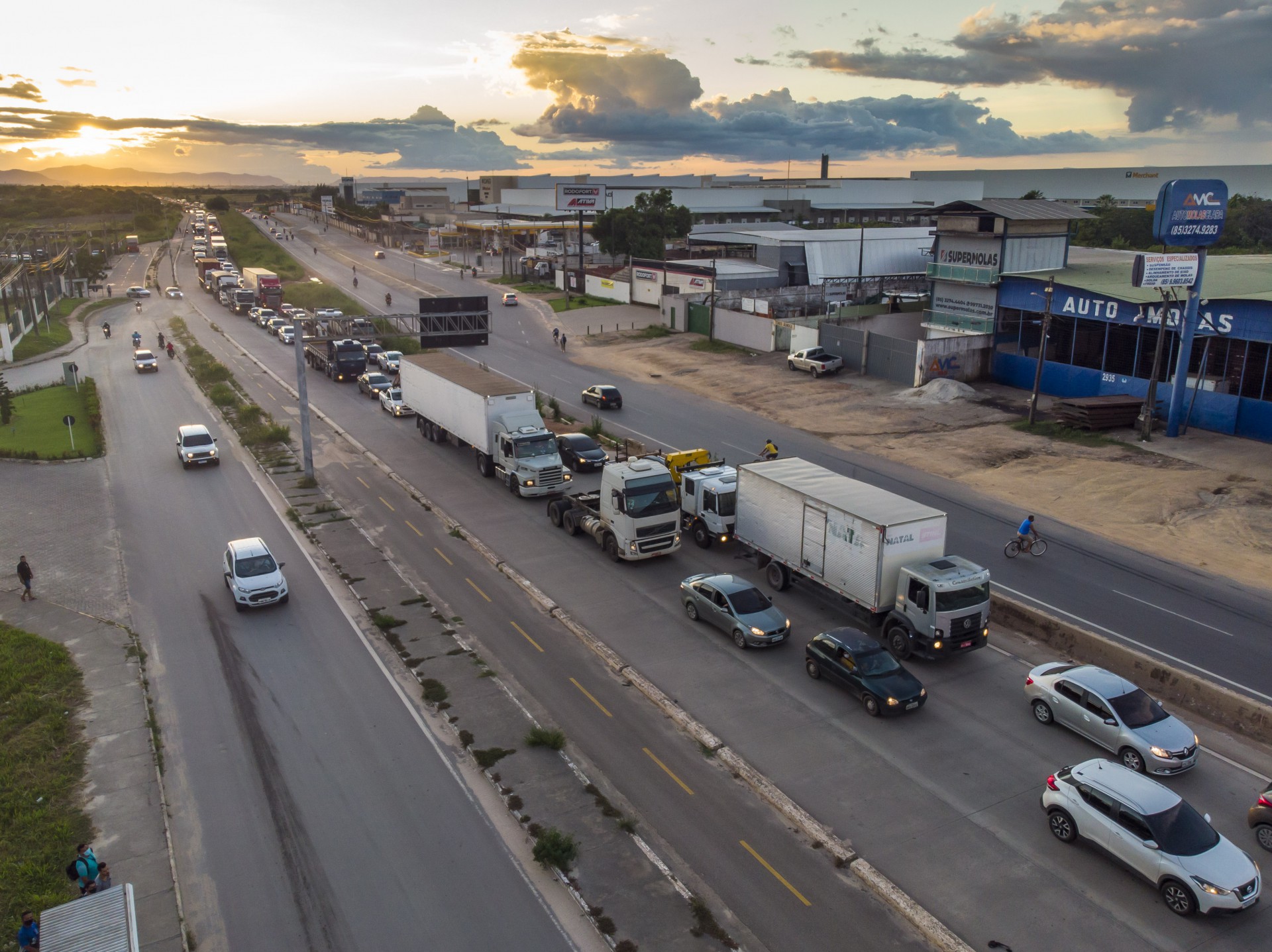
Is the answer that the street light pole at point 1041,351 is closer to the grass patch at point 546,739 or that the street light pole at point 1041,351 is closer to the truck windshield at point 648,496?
the truck windshield at point 648,496

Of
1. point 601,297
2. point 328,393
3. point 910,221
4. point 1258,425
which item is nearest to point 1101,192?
point 910,221

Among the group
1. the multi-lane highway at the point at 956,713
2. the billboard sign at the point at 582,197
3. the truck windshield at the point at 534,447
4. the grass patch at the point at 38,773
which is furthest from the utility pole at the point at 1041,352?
the billboard sign at the point at 582,197

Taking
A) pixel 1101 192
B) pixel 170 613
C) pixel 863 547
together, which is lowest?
pixel 170 613

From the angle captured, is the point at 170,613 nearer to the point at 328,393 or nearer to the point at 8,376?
the point at 328,393

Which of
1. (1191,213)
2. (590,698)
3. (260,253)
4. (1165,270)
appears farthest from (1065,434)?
(260,253)

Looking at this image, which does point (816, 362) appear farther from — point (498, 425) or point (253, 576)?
point (253, 576)
